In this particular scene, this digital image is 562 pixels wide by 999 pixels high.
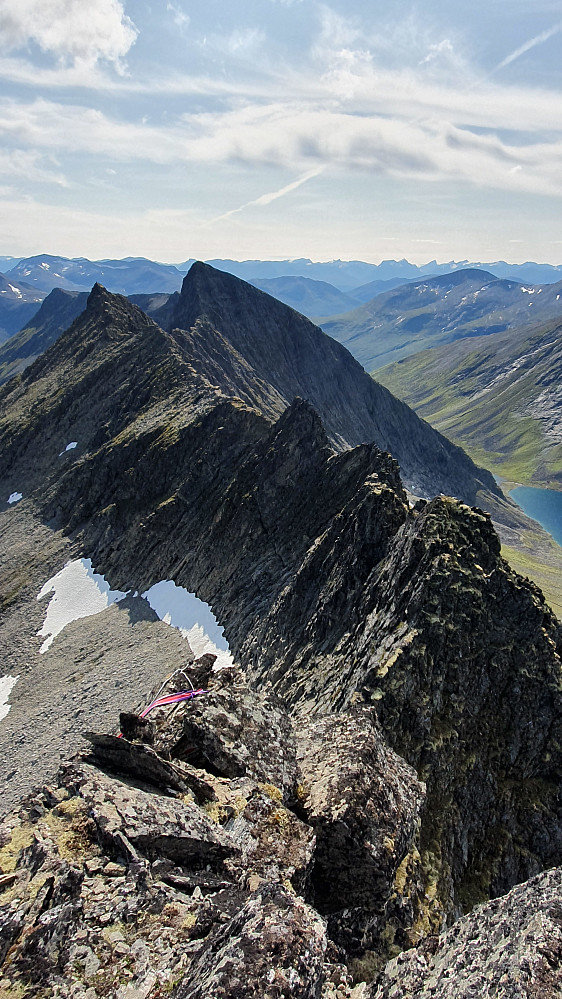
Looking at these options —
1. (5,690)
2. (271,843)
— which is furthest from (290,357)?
(271,843)

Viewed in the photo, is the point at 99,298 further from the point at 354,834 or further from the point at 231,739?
the point at 354,834

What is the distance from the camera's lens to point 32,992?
10.2 metres

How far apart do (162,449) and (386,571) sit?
172 feet

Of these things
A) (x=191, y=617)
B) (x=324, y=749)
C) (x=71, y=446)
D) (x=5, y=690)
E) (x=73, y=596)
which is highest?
(x=71, y=446)

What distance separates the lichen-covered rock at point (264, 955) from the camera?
9922 mm

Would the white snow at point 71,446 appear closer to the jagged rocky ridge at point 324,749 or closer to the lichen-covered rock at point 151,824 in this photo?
the jagged rocky ridge at point 324,749

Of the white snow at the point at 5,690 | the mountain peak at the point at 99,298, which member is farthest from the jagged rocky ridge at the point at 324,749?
the mountain peak at the point at 99,298

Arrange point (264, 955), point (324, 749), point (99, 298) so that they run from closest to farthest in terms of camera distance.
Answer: point (264, 955) → point (324, 749) → point (99, 298)

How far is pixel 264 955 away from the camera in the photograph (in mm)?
10391

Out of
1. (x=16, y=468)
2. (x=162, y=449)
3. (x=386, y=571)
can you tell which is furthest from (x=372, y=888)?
(x=16, y=468)

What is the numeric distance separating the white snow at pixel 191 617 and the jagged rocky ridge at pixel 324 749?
148cm

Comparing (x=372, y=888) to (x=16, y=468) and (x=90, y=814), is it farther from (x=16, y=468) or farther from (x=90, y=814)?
(x=16, y=468)

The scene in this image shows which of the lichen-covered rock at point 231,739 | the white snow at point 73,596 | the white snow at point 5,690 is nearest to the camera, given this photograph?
the lichen-covered rock at point 231,739

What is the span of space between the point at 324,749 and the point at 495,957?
897 centimetres
